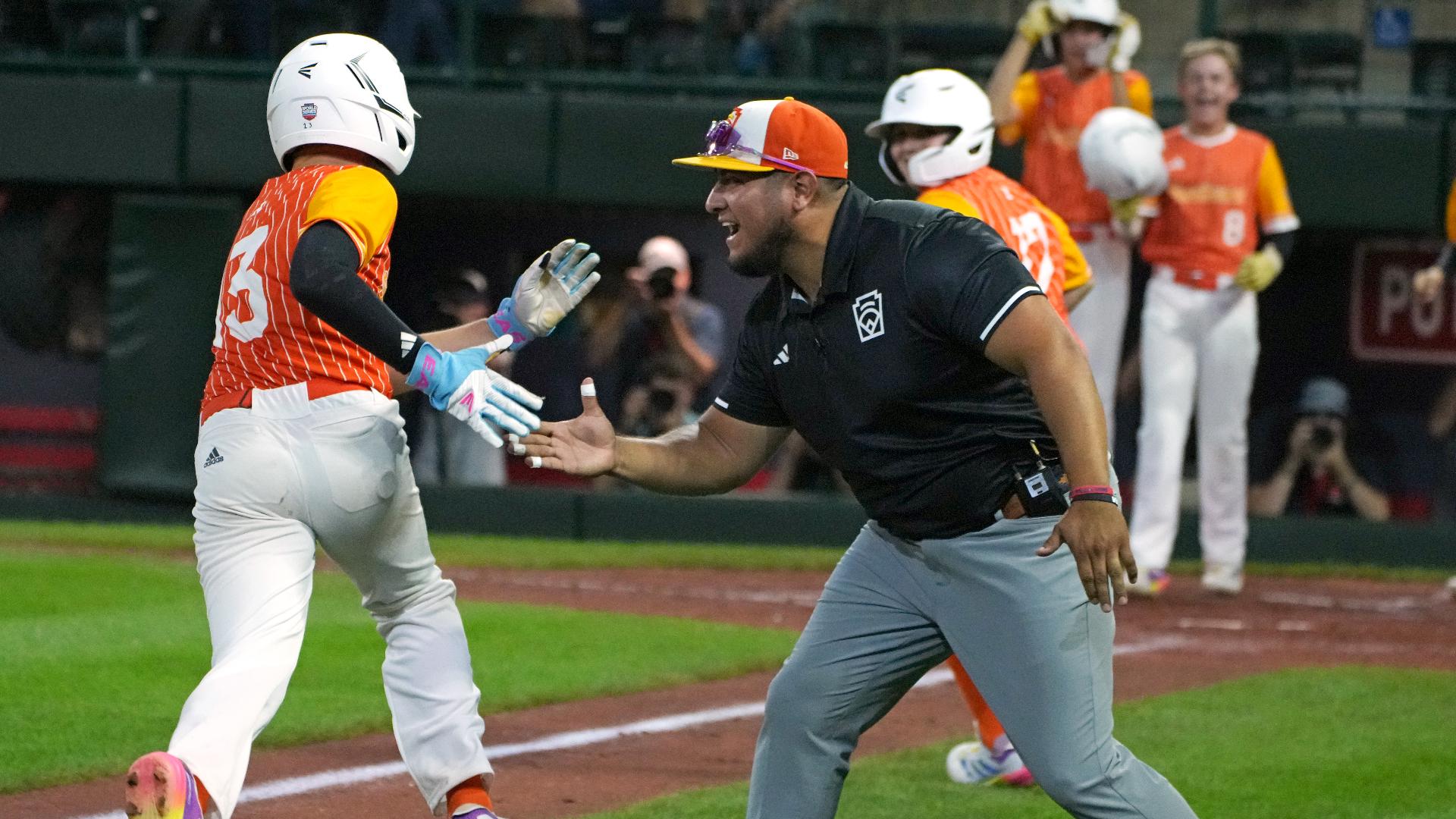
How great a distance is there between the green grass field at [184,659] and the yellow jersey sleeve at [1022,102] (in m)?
2.98

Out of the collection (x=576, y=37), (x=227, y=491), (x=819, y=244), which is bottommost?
(x=227, y=491)

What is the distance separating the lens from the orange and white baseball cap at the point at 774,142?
4000mm

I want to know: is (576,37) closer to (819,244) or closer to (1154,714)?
(1154,714)

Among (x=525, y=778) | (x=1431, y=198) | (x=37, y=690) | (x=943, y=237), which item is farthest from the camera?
(x=1431, y=198)

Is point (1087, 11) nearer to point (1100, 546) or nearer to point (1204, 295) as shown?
point (1204, 295)

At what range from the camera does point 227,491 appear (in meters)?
4.41

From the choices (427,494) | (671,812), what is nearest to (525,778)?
(671,812)

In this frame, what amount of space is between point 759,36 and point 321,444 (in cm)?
909

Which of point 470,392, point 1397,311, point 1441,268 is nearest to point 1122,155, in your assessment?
point 1441,268

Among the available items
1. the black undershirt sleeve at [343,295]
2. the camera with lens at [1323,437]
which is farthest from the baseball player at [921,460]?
the camera with lens at [1323,437]

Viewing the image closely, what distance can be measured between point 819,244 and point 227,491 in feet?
4.72

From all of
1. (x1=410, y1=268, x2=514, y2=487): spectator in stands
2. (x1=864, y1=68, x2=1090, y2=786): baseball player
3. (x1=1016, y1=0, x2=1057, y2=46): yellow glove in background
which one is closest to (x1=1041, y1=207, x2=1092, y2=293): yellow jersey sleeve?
(x1=864, y1=68, x2=1090, y2=786): baseball player

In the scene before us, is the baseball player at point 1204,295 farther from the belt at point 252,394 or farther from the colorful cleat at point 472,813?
the belt at point 252,394

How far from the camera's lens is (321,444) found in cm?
446
